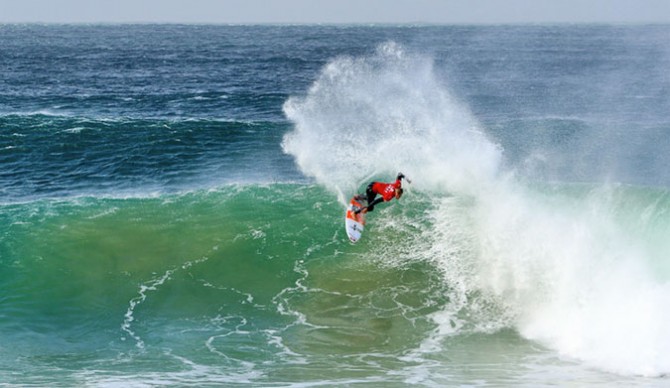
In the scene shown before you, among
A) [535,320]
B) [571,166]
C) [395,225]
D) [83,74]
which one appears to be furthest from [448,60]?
[535,320]

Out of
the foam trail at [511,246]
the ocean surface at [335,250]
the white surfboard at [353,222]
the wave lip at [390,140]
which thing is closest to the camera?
the ocean surface at [335,250]

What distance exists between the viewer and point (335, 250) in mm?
21109

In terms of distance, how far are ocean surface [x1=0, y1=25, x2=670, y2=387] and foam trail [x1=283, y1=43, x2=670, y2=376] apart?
6 cm

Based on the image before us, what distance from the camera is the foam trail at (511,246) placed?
1595cm

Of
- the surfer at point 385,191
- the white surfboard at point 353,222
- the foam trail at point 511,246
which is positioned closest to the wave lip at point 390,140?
the foam trail at point 511,246

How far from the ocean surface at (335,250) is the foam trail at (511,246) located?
0.06 metres

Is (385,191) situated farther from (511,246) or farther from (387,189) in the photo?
(511,246)

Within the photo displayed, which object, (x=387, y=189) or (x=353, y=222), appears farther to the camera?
(x=353, y=222)

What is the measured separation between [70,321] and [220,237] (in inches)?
212

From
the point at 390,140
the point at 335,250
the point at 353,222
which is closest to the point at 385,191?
the point at 353,222

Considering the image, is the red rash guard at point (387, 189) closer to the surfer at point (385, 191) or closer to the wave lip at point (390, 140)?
the surfer at point (385, 191)

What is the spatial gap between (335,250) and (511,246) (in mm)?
4786

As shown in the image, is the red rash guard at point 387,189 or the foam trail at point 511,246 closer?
the foam trail at point 511,246

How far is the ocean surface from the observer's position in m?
15.4
